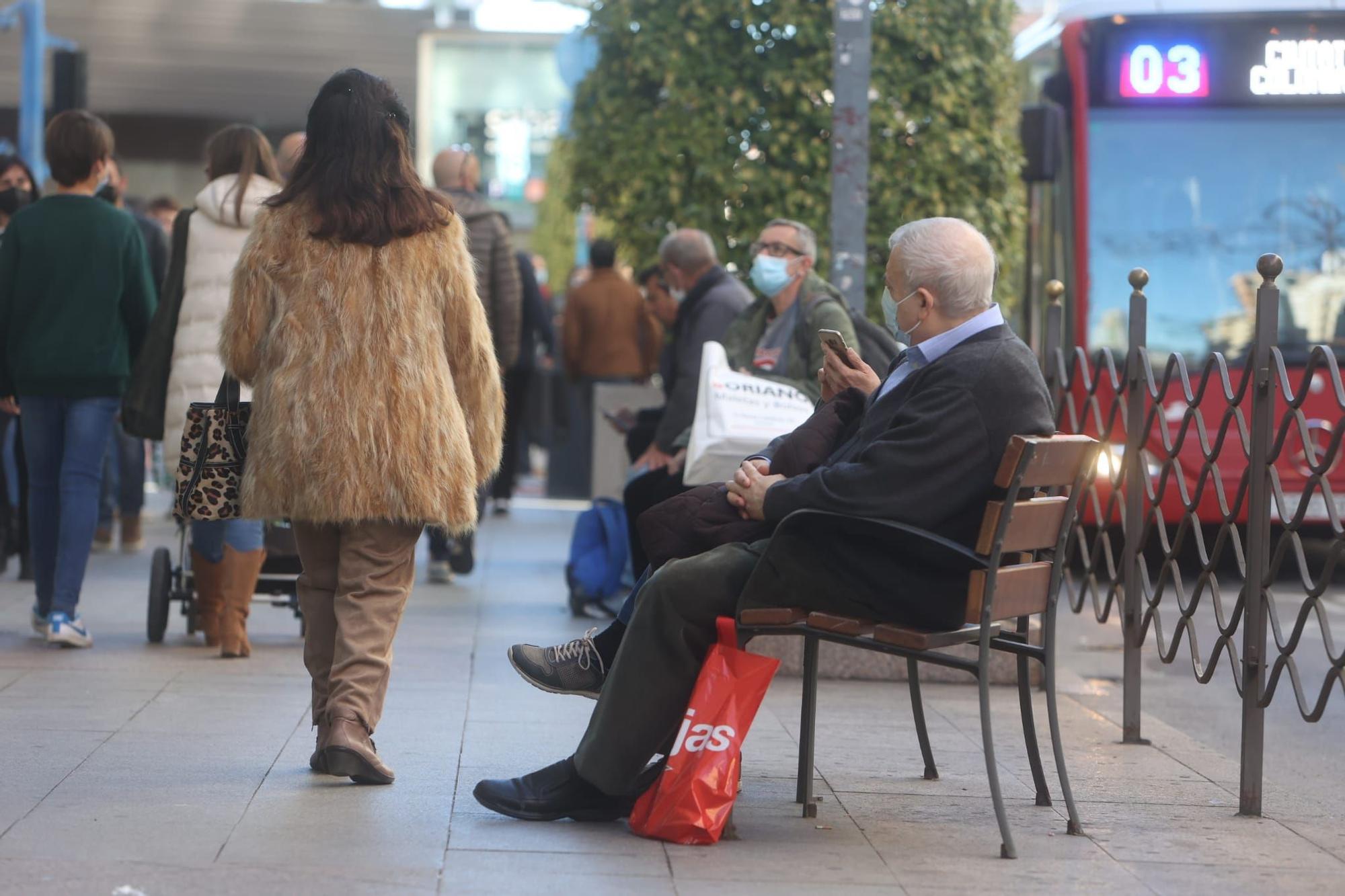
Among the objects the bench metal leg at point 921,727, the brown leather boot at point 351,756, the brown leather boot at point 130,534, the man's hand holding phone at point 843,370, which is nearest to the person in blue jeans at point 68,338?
the brown leather boot at point 351,756

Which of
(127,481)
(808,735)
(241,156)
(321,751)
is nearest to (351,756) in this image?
(321,751)

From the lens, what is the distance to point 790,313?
7723mm

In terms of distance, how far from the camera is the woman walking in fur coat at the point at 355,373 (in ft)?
16.8

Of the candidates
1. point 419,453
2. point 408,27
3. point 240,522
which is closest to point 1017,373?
point 419,453

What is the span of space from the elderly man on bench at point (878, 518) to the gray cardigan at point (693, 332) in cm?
359

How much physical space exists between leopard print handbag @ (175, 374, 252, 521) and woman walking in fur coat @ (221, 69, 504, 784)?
0.61 feet

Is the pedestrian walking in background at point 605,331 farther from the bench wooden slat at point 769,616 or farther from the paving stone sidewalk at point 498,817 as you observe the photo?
the bench wooden slat at point 769,616

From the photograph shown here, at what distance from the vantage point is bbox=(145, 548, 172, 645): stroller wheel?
7.61m

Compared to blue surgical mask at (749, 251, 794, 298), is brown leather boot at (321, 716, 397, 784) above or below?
below

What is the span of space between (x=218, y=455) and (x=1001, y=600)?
2185mm

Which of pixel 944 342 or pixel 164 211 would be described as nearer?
pixel 944 342

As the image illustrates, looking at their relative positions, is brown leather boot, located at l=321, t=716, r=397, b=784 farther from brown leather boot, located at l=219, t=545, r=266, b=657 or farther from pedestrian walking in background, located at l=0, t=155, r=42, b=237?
pedestrian walking in background, located at l=0, t=155, r=42, b=237

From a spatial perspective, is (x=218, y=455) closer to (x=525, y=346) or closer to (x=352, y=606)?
(x=352, y=606)

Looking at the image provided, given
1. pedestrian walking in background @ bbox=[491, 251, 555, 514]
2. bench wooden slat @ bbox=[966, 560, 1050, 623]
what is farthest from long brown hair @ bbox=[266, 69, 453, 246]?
pedestrian walking in background @ bbox=[491, 251, 555, 514]
